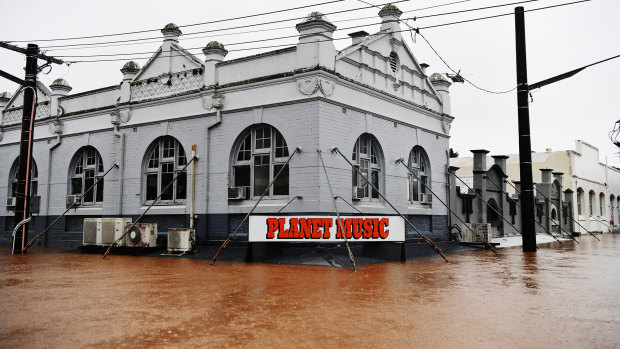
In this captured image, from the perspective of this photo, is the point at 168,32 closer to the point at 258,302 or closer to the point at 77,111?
the point at 77,111

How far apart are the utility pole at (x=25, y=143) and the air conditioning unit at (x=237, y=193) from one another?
7389mm

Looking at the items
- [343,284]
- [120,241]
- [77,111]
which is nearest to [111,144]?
[77,111]

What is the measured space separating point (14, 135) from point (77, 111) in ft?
17.4

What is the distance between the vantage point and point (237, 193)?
1734 centimetres

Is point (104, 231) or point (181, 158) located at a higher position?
point (181, 158)

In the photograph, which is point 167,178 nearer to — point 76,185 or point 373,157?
point 76,185

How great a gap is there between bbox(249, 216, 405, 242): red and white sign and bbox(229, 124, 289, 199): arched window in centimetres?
262

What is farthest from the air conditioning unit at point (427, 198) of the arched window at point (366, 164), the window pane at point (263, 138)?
the window pane at point (263, 138)

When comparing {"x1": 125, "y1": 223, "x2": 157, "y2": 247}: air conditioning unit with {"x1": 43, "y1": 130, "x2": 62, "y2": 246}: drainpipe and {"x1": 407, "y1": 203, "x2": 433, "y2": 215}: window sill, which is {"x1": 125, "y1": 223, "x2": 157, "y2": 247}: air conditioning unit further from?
{"x1": 407, "y1": 203, "x2": 433, "y2": 215}: window sill

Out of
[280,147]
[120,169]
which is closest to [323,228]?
[280,147]

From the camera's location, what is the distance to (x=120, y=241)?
59.7ft

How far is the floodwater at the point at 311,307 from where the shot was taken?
578cm

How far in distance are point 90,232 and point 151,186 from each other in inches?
112

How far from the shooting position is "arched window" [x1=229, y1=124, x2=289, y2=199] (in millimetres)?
17000
